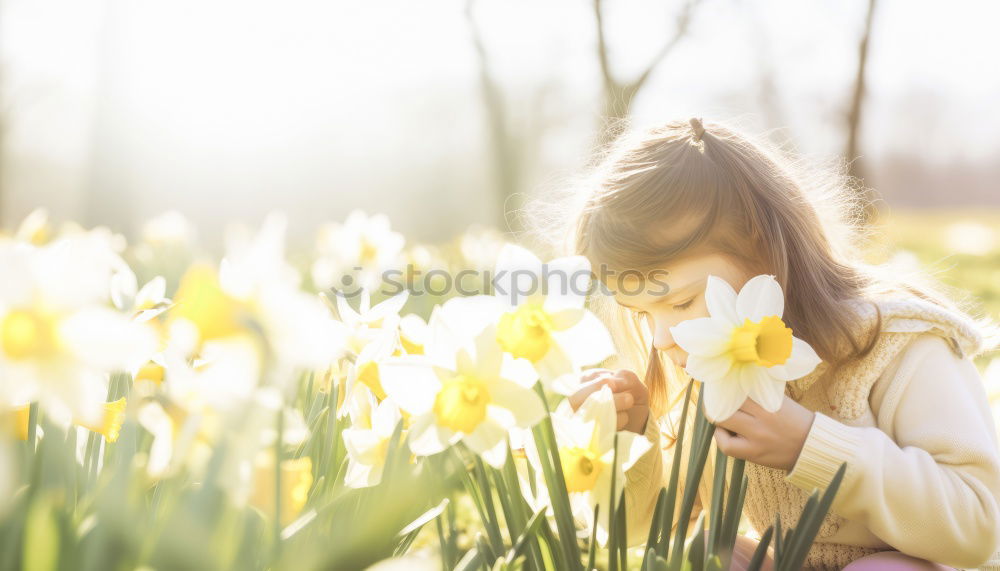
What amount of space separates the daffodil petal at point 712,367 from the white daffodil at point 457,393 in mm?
174

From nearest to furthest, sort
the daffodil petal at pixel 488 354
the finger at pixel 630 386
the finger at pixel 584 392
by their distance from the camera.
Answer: the daffodil petal at pixel 488 354 < the finger at pixel 584 392 < the finger at pixel 630 386

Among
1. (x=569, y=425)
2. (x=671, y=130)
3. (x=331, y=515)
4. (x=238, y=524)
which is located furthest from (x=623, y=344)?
(x=238, y=524)

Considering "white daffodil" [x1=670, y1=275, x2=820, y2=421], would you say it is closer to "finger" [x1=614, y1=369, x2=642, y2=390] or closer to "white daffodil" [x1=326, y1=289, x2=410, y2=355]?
"white daffodil" [x1=326, y1=289, x2=410, y2=355]

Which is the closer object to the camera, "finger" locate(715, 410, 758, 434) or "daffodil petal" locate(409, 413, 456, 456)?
"daffodil petal" locate(409, 413, 456, 456)

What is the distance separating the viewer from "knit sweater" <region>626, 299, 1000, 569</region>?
1029mm

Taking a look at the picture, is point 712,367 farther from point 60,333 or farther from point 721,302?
point 60,333

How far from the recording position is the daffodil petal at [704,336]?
788 mm

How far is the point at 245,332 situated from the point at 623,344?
1.30m

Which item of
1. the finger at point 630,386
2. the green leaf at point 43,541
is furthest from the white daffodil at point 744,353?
the green leaf at point 43,541

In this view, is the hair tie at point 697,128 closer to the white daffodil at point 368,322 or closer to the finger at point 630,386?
the finger at point 630,386

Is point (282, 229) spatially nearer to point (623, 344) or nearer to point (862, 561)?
point (862, 561)

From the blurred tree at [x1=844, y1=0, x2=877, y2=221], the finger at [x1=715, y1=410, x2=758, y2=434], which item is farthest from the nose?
the blurred tree at [x1=844, y1=0, x2=877, y2=221]

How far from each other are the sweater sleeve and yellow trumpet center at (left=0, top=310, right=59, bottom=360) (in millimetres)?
827

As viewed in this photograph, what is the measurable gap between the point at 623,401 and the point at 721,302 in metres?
0.43
